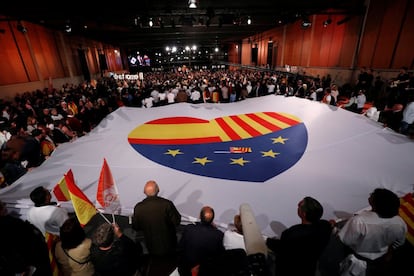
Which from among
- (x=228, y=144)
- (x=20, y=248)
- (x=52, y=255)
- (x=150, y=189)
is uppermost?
(x=150, y=189)

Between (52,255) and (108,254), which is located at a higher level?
(108,254)

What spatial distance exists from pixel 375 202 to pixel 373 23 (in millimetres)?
13788

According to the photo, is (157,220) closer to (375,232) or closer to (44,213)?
(44,213)

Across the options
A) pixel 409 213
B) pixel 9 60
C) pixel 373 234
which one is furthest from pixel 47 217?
pixel 9 60

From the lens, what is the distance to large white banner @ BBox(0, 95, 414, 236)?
3.04m

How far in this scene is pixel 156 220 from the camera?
2.38 m

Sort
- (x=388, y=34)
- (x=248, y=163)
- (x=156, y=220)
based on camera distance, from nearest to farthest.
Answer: (x=156, y=220) < (x=248, y=163) < (x=388, y=34)

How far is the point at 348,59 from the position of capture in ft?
43.0

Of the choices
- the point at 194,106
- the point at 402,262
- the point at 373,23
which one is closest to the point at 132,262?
the point at 402,262

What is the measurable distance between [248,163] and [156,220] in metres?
2.19

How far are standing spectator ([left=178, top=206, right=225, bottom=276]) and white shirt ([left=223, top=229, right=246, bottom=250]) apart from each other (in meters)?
0.04

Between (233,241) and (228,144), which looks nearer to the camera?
(233,241)

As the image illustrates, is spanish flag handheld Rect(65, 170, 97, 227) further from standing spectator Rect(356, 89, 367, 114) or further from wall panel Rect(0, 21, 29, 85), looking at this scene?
wall panel Rect(0, 21, 29, 85)

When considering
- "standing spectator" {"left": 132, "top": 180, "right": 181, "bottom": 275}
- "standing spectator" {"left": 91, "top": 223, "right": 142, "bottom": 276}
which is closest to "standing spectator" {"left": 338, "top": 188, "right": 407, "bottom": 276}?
"standing spectator" {"left": 132, "top": 180, "right": 181, "bottom": 275}
